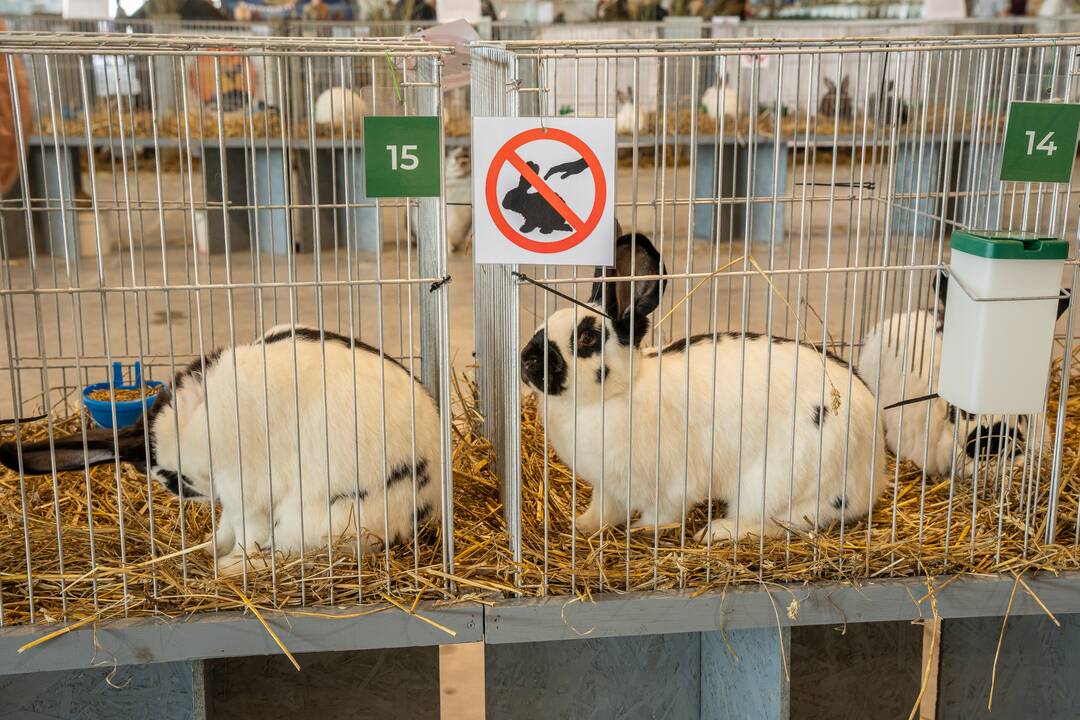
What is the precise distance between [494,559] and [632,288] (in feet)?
1.96

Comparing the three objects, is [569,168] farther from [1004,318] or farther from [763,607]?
[763,607]

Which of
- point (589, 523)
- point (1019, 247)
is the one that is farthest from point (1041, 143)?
point (589, 523)

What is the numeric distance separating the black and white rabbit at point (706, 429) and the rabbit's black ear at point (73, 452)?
768 millimetres

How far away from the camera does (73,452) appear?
6.74 ft

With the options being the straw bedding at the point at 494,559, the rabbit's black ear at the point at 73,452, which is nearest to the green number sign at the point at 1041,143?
the straw bedding at the point at 494,559

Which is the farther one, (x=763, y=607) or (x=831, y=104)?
(x=831, y=104)

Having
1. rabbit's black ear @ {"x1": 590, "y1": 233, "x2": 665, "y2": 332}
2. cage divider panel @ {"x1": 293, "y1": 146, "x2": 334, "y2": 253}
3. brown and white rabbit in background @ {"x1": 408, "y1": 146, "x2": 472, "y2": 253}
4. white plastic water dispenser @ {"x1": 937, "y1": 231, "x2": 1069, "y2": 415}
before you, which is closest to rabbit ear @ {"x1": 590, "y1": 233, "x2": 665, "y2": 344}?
rabbit's black ear @ {"x1": 590, "y1": 233, "x2": 665, "y2": 332}

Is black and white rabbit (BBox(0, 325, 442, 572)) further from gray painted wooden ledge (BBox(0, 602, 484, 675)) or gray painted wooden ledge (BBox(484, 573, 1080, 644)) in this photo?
gray painted wooden ledge (BBox(484, 573, 1080, 644))

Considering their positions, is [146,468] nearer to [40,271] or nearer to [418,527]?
[418,527]

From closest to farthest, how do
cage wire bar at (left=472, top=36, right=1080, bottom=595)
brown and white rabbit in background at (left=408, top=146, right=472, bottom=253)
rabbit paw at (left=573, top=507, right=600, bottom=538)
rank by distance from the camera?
cage wire bar at (left=472, top=36, right=1080, bottom=595), rabbit paw at (left=573, top=507, right=600, bottom=538), brown and white rabbit in background at (left=408, top=146, right=472, bottom=253)

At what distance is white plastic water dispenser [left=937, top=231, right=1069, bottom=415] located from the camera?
1.90 meters

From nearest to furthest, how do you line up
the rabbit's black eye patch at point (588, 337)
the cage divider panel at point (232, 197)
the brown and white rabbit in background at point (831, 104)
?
the rabbit's black eye patch at point (588, 337) → the cage divider panel at point (232, 197) → the brown and white rabbit in background at point (831, 104)

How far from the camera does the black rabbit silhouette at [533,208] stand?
1.90 m

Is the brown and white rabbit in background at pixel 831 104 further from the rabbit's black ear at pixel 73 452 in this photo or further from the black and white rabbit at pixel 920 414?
the rabbit's black ear at pixel 73 452
